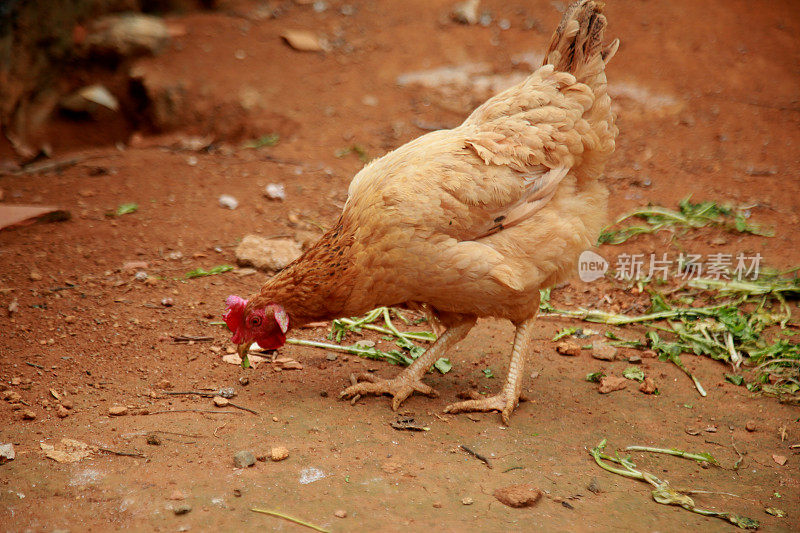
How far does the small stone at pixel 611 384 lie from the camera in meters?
3.90

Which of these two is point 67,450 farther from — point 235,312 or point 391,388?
point 391,388

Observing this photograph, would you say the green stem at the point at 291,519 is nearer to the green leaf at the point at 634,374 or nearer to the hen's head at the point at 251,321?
the hen's head at the point at 251,321

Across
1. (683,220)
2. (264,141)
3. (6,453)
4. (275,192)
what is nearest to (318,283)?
(6,453)

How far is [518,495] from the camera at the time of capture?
2787 mm

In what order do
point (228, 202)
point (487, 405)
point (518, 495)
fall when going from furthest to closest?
point (228, 202) → point (487, 405) → point (518, 495)

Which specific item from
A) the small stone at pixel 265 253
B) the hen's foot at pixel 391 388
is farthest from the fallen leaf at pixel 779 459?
the small stone at pixel 265 253

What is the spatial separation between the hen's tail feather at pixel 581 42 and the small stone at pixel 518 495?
2.28 m

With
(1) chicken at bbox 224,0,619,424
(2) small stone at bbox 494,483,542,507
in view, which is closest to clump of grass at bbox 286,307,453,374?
(1) chicken at bbox 224,0,619,424

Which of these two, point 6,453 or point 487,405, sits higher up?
point 487,405

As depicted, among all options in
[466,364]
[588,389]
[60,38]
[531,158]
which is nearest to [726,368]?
[588,389]

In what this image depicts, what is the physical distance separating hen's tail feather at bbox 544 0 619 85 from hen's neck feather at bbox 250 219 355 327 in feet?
5.33

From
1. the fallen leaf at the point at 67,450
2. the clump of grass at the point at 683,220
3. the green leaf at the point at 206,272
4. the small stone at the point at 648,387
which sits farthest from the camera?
the clump of grass at the point at 683,220

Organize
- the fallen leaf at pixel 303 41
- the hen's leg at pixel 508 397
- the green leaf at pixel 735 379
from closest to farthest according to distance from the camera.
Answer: the hen's leg at pixel 508 397 < the green leaf at pixel 735 379 < the fallen leaf at pixel 303 41

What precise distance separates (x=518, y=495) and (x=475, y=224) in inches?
53.4
